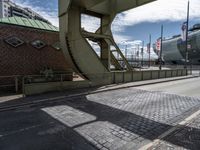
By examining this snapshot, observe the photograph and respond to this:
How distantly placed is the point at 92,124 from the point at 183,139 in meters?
2.69

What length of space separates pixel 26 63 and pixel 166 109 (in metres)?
10.2

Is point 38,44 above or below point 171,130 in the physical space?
above

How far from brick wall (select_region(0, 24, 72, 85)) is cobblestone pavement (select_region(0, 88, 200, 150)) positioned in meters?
5.95

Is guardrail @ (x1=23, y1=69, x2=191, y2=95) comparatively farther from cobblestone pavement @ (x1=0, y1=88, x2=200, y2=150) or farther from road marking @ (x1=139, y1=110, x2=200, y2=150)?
road marking @ (x1=139, y1=110, x2=200, y2=150)

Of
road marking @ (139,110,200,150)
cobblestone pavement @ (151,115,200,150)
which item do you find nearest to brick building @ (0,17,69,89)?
road marking @ (139,110,200,150)

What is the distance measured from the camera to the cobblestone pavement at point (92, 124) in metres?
4.53

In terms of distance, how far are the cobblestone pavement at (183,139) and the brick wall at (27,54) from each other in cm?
1123

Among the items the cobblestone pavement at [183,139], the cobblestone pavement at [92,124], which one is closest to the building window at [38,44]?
the cobblestone pavement at [92,124]

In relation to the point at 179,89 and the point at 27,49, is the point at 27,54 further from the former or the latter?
the point at 179,89

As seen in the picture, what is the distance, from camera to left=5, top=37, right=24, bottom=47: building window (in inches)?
486

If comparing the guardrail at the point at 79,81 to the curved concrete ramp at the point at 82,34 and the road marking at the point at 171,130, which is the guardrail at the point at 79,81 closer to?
the curved concrete ramp at the point at 82,34

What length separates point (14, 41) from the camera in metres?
12.6

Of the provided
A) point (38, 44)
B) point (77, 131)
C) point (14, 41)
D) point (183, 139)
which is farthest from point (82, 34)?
point (183, 139)

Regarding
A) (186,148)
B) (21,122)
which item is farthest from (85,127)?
(186,148)
